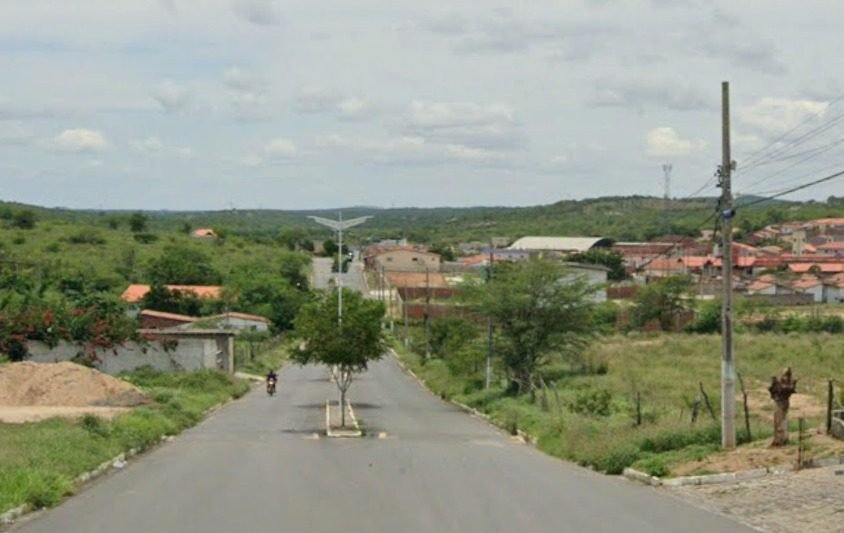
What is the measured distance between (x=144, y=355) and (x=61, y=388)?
11919 millimetres

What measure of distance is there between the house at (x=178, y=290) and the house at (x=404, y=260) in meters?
57.3

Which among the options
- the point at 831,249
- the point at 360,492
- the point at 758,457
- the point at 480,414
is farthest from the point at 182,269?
the point at 831,249

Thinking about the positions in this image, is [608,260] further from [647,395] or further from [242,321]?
[647,395]

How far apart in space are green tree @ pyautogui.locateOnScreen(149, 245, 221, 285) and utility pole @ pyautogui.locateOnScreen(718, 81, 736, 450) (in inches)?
3287

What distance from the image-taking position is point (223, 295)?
323ft

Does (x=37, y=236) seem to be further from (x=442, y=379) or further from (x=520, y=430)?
(x=520, y=430)

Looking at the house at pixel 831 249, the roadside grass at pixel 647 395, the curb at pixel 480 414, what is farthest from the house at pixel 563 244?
the curb at pixel 480 414

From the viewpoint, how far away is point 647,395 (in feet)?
139

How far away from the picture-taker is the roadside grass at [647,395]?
25.9m

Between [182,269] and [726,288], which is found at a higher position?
[726,288]

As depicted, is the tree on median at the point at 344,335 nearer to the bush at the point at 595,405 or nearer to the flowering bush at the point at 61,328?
the bush at the point at 595,405

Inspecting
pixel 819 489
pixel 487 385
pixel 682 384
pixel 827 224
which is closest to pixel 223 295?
pixel 487 385

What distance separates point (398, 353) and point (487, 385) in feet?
139

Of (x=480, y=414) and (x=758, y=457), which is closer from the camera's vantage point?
(x=758, y=457)
